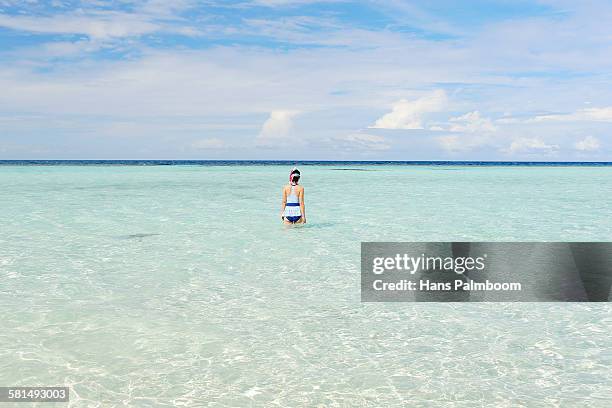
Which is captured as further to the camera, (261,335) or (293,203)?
(293,203)

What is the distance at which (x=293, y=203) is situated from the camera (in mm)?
15008

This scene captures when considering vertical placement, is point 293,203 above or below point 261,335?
above

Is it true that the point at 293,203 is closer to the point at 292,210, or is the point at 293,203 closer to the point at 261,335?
the point at 292,210

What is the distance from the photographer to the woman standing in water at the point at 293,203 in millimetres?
14375

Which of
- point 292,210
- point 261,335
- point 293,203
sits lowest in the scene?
point 261,335

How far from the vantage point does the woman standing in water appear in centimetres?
1438

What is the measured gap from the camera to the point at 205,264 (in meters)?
10.8

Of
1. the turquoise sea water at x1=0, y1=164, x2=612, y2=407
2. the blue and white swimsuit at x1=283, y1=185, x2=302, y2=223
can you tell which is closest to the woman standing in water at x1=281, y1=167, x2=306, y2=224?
the blue and white swimsuit at x1=283, y1=185, x2=302, y2=223

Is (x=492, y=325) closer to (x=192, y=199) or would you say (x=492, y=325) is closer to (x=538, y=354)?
(x=538, y=354)

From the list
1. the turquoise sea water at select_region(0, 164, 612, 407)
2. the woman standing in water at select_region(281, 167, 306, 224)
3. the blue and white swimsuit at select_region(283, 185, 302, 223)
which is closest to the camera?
the turquoise sea water at select_region(0, 164, 612, 407)

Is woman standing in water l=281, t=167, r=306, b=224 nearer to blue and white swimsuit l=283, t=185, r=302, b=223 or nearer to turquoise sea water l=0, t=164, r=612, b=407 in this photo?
blue and white swimsuit l=283, t=185, r=302, b=223

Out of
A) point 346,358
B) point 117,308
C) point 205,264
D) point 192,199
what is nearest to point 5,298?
point 117,308

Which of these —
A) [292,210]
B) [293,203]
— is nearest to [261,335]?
[293,203]

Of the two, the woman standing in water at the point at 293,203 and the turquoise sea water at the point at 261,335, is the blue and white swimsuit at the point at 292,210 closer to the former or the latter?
the woman standing in water at the point at 293,203
